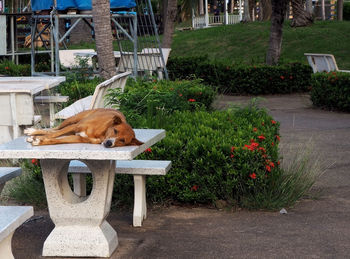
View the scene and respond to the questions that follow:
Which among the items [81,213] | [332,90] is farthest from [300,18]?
[81,213]

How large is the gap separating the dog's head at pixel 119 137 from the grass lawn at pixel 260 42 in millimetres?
17188

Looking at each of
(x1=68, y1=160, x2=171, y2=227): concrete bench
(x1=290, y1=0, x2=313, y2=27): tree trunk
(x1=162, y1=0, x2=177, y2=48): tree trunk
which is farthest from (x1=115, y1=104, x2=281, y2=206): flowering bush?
(x1=290, y1=0, x2=313, y2=27): tree trunk

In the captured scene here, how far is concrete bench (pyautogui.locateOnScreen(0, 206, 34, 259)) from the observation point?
370cm

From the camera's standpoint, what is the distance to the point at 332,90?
468 inches

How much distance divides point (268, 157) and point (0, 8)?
1754 centimetres

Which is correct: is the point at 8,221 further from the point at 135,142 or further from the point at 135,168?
the point at 135,168

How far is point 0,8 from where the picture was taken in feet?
70.2

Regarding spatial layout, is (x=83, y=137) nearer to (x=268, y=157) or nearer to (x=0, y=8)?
(x=268, y=157)

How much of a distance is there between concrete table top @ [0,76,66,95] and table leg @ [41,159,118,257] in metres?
2.59

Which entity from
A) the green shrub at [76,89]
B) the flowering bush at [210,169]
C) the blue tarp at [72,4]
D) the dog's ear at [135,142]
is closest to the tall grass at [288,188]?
the flowering bush at [210,169]

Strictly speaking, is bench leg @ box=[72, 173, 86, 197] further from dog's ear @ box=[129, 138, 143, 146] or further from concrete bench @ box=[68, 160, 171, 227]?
dog's ear @ box=[129, 138, 143, 146]

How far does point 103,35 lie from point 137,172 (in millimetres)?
5797

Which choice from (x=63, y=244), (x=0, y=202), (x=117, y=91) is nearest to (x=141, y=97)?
(x=117, y=91)

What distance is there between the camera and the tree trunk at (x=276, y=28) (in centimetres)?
1606
